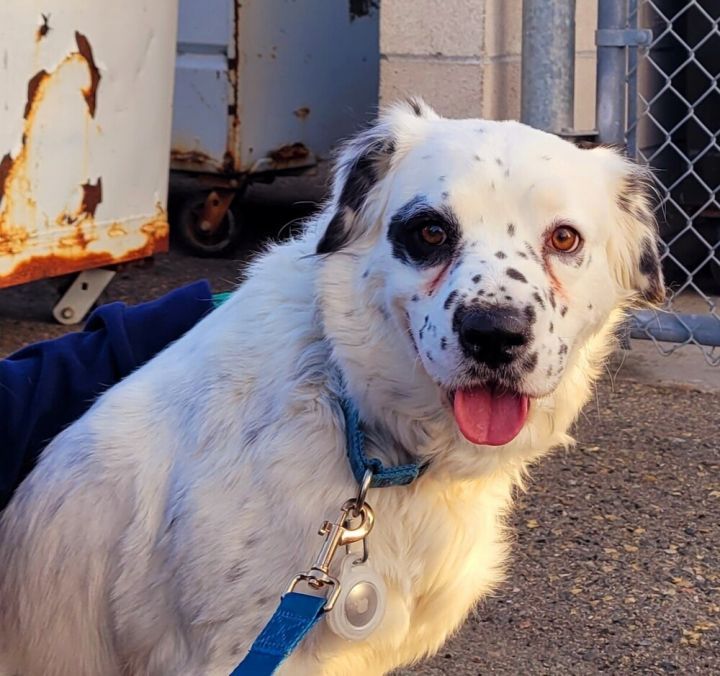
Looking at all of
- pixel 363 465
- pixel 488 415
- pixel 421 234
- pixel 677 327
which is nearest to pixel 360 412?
pixel 363 465

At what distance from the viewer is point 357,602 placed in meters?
2.23

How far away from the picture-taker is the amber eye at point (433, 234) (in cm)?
228

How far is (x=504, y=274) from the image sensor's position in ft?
7.17

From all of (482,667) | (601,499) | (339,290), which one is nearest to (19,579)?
(339,290)

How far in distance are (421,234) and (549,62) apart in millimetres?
2332

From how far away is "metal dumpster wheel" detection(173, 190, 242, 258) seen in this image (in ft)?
21.1

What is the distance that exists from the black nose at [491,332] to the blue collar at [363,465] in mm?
288

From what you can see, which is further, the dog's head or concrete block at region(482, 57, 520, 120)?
concrete block at region(482, 57, 520, 120)

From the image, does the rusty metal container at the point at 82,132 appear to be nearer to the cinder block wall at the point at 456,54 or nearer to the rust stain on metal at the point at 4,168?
the rust stain on metal at the point at 4,168

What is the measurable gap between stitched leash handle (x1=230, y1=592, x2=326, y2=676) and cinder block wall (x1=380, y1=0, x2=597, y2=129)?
124 inches

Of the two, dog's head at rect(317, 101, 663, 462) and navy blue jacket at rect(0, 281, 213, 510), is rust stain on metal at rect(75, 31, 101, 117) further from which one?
dog's head at rect(317, 101, 663, 462)

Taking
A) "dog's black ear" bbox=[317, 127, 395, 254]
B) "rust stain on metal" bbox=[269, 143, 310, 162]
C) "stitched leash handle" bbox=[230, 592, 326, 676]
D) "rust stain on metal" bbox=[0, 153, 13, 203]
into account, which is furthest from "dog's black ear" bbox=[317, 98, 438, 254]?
"rust stain on metal" bbox=[269, 143, 310, 162]

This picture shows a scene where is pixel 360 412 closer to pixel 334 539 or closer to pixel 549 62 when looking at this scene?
pixel 334 539

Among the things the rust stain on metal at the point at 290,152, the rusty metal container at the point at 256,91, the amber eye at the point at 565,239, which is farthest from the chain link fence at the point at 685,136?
the amber eye at the point at 565,239
